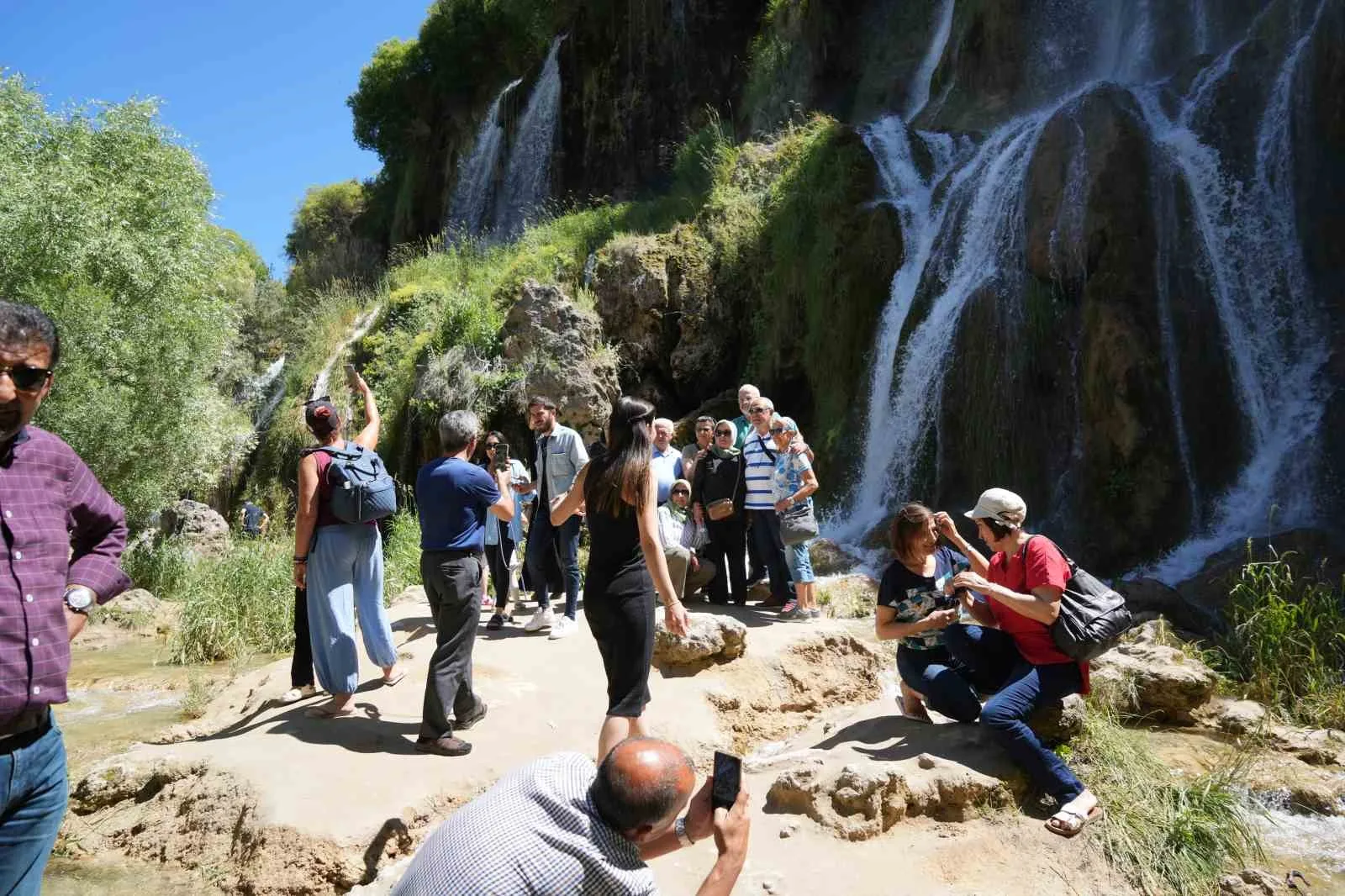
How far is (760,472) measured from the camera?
279 inches

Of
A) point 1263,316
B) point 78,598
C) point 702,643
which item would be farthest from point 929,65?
point 78,598

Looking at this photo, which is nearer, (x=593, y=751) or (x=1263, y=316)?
(x=593, y=751)

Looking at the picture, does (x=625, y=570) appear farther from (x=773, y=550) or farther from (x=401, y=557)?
(x=401, y=557)

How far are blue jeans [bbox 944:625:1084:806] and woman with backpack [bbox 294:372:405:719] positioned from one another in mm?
3200

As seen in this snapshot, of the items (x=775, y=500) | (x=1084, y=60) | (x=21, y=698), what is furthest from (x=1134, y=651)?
(x=1084, y=60)

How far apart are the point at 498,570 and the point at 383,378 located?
457 inches

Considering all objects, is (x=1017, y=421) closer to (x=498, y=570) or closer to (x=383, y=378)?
(x=498, y=570)

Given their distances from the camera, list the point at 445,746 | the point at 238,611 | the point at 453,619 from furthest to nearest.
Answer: the point at 238,611
the point at 453,619
the point at 445,746

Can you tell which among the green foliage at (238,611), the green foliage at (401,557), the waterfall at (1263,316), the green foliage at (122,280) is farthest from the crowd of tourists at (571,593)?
the green foliage at (122,280)

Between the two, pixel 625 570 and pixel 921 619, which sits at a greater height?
pixel 625 570

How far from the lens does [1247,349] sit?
31.4ft

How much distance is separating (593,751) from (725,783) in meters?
2.68

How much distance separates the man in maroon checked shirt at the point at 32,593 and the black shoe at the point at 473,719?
2.78 m

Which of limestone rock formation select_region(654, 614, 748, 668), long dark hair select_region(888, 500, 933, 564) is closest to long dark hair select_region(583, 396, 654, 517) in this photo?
long dark hair select_region(888, 500, 933, 564)
